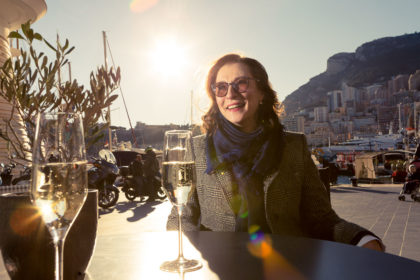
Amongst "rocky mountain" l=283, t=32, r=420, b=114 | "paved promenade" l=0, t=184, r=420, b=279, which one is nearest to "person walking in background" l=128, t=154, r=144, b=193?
"paved promenade" l=0, t=184, r=420, b=279

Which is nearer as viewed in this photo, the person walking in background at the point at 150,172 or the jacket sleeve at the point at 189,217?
the jacket sleeve at the point at 189,217

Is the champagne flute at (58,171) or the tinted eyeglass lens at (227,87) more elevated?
the tinted eyeglass lens at (227,87)

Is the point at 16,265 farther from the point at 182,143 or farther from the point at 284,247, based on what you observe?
the point at 284,247

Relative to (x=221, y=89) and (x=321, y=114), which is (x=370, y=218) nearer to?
(x=221, y=89)

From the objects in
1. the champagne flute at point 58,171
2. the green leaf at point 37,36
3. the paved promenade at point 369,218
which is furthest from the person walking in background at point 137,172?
the champagne flute at point 58,171

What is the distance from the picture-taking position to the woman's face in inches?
92.4

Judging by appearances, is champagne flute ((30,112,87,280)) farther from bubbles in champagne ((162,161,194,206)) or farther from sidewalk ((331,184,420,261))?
sidewalk ((331,184,420,261))

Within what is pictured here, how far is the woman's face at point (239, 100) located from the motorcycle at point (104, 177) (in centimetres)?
676

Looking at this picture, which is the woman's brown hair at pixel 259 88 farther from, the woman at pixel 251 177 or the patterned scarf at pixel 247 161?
the patterned scarf at pixel 247 161

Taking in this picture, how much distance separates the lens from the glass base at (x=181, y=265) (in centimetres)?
93

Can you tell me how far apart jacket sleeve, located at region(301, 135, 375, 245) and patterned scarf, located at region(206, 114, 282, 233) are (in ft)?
0.72

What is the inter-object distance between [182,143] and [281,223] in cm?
111

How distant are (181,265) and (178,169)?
274 mm

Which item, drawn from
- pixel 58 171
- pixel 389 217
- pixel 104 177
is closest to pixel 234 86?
pixel 58 171
